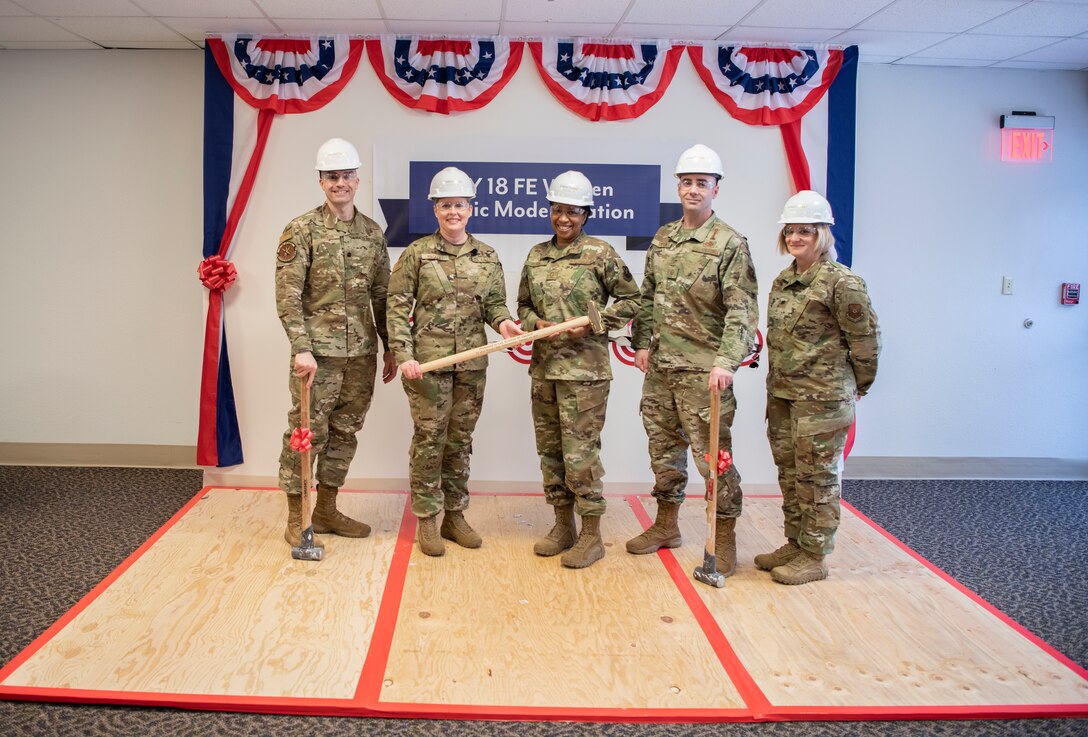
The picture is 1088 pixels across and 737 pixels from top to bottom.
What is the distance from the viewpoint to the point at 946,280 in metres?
5.52

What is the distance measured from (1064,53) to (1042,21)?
0.79 meters

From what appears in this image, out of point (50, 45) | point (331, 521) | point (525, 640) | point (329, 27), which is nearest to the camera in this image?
point (525, 640)

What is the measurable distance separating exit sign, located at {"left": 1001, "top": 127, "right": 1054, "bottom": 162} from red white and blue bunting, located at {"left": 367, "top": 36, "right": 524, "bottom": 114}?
3274 mm

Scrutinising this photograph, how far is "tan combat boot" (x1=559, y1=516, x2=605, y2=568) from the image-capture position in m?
3.83

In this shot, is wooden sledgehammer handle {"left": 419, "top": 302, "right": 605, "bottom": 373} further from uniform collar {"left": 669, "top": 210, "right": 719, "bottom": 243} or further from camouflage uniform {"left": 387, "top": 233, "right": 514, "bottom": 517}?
uniform collar {"left": 669, "top": 210, "right": 719, "bottom": 243}

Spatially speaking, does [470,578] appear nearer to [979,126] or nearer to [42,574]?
[42,574]

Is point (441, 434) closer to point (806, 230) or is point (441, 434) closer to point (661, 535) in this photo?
point (661, 535)

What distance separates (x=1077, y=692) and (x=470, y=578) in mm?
2340

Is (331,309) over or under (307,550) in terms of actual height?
over

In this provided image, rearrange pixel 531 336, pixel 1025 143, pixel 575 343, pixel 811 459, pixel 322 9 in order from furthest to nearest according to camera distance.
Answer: pixel 1025 143 < pixel 322 9 < pixel 575 343 < pixel 531 336 < pixel 811 459

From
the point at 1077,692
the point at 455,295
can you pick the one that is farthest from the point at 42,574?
the point at 1077,692

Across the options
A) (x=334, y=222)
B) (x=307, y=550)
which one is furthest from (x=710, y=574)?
(x=334, y=222)

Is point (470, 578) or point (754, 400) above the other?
point (754, 400)

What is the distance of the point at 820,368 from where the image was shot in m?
3.54
